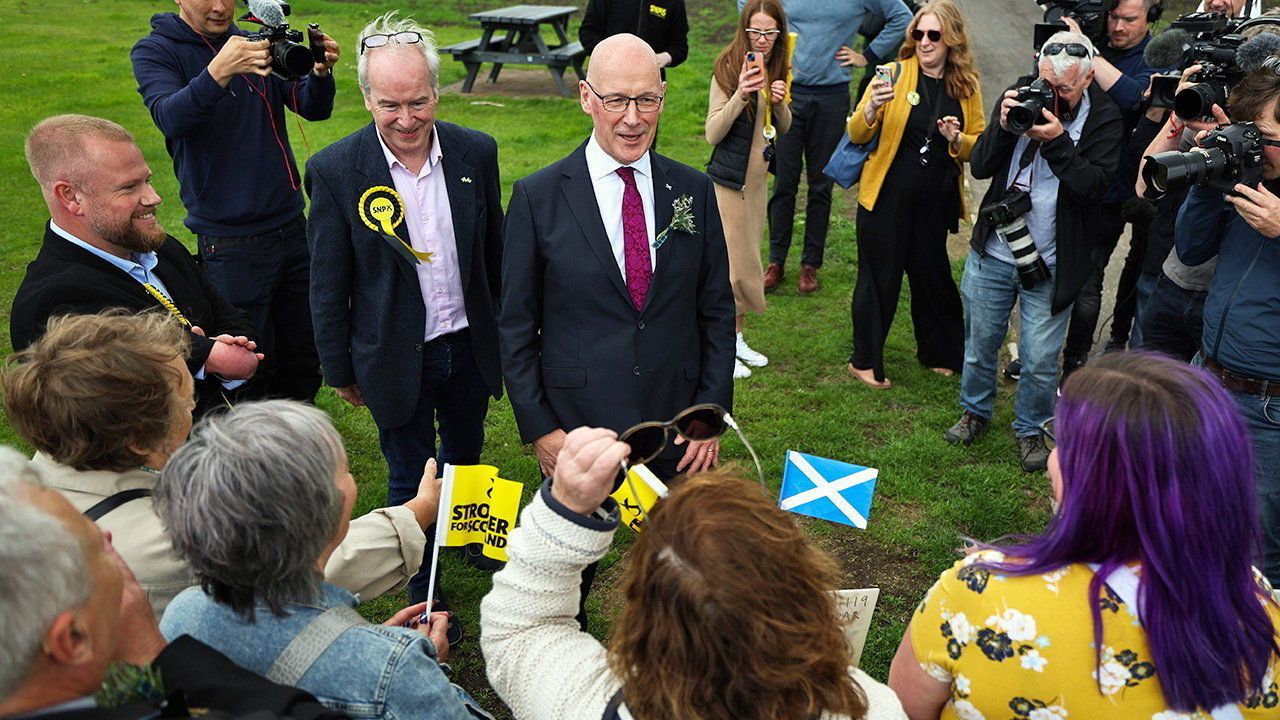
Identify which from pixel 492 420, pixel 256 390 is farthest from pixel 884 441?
pixel 256 390

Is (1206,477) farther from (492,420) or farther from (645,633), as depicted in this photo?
(492,420)

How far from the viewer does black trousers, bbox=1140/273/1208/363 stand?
4082mm

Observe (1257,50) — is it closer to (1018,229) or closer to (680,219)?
(1018,229)

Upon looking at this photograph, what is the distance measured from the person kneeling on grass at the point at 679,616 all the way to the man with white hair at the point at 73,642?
379 millimetres

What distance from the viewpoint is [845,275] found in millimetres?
7469

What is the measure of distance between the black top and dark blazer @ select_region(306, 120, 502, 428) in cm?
252

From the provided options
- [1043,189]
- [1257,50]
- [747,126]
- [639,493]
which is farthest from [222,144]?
[1257,50]

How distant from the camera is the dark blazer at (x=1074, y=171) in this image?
14.3ft

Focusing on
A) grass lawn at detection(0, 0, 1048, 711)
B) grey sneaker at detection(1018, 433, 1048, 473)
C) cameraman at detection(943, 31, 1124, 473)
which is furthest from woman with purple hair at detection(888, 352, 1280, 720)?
grey sneaker at detection(1018, 433, 1048, 473)

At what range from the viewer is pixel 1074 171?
4.34 metres

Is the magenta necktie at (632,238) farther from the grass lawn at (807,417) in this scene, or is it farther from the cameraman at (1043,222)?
the cameraman at (1043,222)

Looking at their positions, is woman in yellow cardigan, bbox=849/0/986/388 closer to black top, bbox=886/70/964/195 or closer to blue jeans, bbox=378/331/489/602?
black top, bbox=886/70/964/195

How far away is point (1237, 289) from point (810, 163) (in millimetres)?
4068

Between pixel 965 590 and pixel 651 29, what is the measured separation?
650 centimetres
